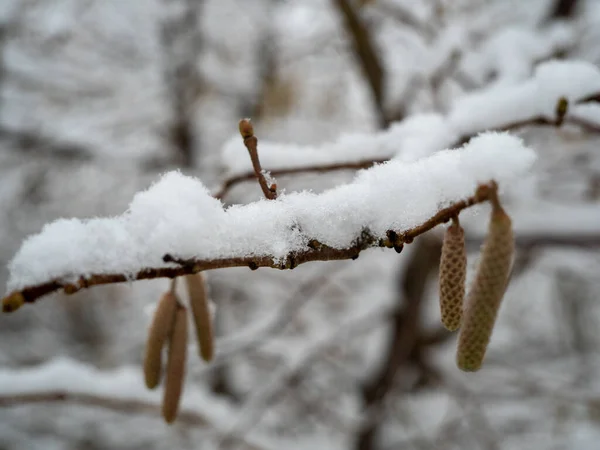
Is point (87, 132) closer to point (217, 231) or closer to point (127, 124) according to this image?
point (127, 124)

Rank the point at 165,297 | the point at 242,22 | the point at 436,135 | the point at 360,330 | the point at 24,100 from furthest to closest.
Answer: the point at 242,22 < the point at 24,100 < the point at 360,330 < the point at 436,135 < the point at 165,297

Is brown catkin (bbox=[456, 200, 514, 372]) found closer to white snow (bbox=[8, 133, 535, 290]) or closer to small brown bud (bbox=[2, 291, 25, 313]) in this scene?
white snow (bbox=[8, 133, 535, 290])

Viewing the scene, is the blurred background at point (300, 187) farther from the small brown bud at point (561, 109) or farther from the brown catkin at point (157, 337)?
the brown catkin at point (157, 337)

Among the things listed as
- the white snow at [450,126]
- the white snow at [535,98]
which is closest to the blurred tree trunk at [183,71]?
the white snow at [450,126]

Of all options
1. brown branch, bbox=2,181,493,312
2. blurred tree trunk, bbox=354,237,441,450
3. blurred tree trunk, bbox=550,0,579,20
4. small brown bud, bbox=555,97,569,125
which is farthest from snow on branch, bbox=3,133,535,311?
blurred tree trunk, bbox=550,0,579,20

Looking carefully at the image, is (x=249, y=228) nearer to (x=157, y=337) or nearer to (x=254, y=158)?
(x=254, y=158)

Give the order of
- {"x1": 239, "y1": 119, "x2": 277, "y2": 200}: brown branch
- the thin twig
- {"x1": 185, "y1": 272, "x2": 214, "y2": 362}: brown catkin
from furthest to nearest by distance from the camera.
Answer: the thin twig → {"x1": 185, "y1": 272, "x2": 214, "y2": 362}: brown catkin → {"x1": 239, "y1": 119, "x2": 277, "y2": 200}: brown branch

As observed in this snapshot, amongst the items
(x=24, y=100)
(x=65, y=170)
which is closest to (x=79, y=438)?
(x=65, y=170)
